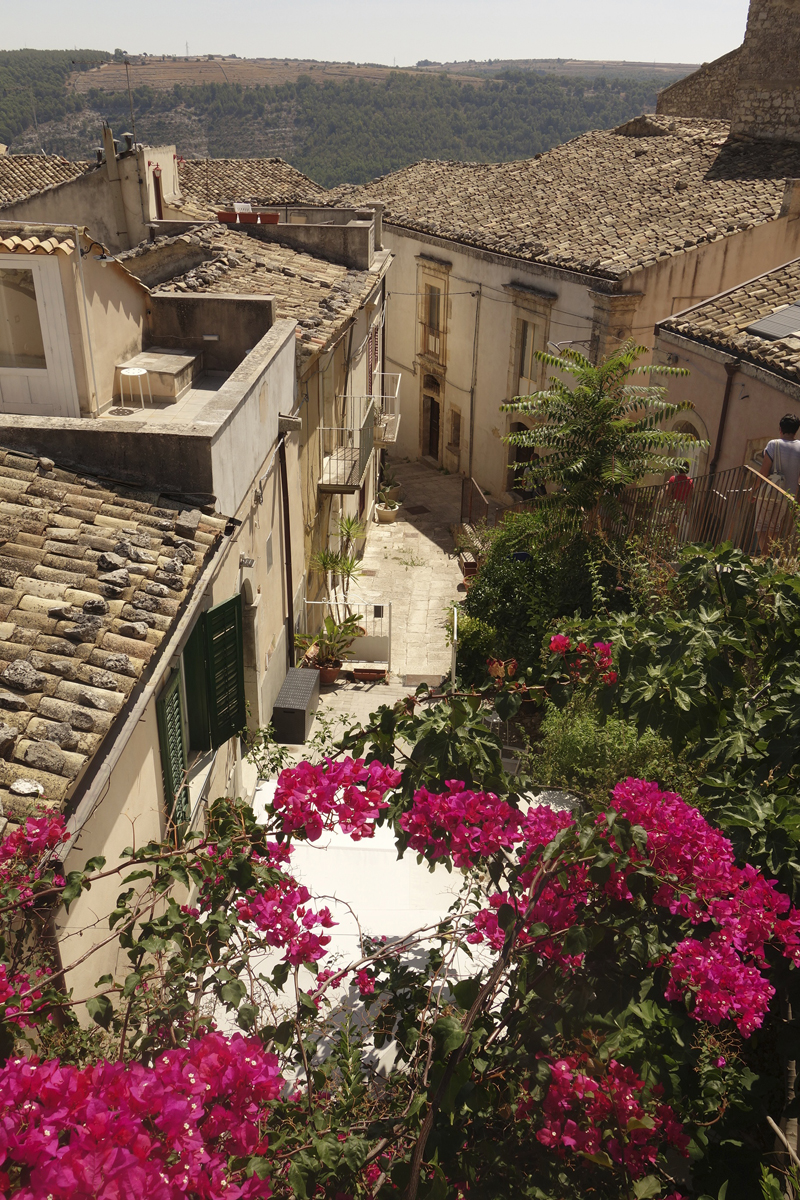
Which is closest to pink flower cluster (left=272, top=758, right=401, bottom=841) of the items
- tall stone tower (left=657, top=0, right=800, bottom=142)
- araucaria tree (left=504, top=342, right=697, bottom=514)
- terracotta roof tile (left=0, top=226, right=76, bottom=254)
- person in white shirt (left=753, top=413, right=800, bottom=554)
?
terracotta roof tile (left=0, top=226, right=76, bottom=254)

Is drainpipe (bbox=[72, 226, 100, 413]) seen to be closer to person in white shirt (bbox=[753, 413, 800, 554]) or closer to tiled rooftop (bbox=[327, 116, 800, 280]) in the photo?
person in white shirt (bbox=[753, 413, 800, 554])

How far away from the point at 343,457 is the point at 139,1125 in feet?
53.9

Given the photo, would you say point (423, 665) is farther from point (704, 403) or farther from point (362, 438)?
point (704, 403)

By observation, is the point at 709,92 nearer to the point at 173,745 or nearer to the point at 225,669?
the point at 225,669

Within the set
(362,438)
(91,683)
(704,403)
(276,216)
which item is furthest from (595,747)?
(276,216)

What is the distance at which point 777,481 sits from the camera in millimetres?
11484

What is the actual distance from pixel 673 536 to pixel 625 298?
34.1 ft

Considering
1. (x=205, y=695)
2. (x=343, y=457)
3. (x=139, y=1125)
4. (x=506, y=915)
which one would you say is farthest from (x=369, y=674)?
(x=139, y=1125)

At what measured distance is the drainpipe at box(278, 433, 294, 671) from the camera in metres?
12.4

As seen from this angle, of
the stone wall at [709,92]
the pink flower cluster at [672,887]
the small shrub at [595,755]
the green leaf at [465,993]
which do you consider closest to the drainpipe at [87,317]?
the small shrub at [595,755]

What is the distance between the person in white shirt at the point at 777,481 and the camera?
Result: 10966 mm

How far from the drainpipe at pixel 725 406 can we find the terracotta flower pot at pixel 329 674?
273 inches

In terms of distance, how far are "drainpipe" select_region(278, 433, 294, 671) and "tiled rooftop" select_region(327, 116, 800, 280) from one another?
11711 mm

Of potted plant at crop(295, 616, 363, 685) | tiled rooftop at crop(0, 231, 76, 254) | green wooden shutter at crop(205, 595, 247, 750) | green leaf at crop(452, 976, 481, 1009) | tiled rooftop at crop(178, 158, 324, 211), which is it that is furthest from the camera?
tiled rooftop at crop(178, 158, 324, 211)
